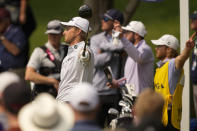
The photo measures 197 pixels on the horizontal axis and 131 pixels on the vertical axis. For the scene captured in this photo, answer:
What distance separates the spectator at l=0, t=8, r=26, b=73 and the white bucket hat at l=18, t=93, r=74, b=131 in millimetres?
2287

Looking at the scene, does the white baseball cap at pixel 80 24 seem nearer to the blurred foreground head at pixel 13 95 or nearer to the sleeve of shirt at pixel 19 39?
the sleeve of shirt at pixel 19 39

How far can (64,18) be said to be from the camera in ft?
55.9

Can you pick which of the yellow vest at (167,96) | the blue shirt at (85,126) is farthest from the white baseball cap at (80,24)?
the blue shirt at (85,126)

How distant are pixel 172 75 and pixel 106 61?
82.6 inches

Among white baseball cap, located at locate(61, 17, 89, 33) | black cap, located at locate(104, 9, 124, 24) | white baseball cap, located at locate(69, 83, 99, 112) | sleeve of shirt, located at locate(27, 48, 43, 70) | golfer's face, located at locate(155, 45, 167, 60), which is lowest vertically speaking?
white baseball cap, located at locate(69, 83, 99, 112)

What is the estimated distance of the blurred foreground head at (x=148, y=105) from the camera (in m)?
6.64

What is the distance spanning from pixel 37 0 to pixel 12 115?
11.4 m

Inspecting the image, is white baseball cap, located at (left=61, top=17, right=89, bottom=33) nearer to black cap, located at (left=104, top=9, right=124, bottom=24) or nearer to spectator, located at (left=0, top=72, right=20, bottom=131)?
black cap, located at (left=104, top=9, right=124, bottom=24)

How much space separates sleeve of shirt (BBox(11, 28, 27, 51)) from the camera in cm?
867

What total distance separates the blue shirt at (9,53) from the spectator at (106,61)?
106 inches

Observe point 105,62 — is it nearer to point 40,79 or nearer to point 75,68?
point 40,79

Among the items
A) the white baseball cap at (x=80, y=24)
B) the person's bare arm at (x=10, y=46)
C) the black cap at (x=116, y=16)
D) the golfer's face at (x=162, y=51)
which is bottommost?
the golfer's face at (x=162, y=51)

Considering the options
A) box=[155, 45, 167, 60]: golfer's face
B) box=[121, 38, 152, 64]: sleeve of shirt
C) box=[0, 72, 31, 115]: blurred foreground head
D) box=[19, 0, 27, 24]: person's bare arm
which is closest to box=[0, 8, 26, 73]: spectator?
box=[19, 0, 27, 24]: person's bare arm

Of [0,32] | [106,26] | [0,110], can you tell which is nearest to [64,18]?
[106,26]
